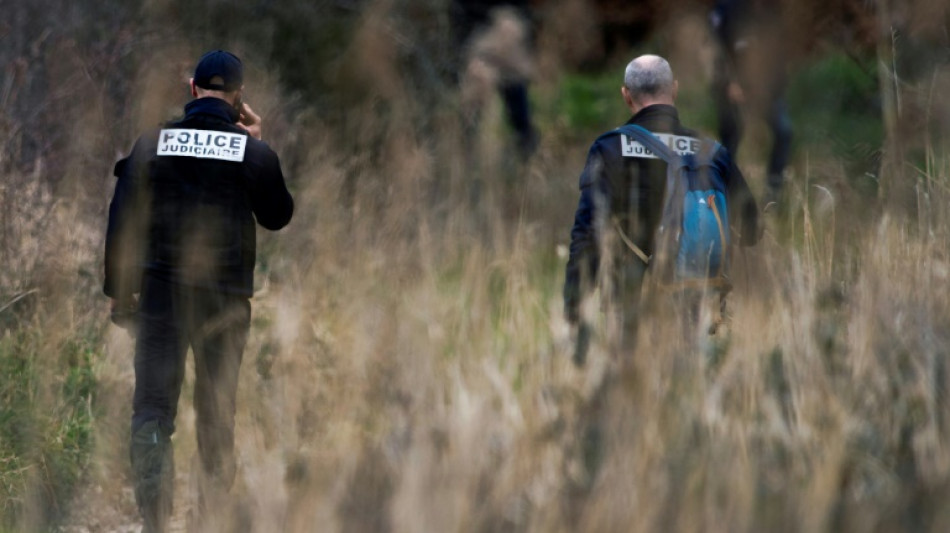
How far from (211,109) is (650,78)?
1.47m

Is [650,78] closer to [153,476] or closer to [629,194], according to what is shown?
[629,194]

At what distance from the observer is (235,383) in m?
5.50

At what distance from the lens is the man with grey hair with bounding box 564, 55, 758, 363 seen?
217 inches

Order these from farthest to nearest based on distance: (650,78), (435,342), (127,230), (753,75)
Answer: (753,75), (650,78), (435,342), (127,230)

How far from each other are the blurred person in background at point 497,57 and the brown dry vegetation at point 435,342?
15cm

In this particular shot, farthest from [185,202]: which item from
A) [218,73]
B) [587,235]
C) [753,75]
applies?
[753,75]

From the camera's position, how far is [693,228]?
5312 mm

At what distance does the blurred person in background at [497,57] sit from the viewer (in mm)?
7723

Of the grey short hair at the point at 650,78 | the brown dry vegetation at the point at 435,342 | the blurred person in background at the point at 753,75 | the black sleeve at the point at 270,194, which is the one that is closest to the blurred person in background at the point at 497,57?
the brown dry vegetation at the point at 435,342

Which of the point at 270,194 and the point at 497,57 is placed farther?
the point at 497,57

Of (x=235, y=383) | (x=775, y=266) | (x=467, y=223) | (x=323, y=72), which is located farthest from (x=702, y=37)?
(x=323, y=72)

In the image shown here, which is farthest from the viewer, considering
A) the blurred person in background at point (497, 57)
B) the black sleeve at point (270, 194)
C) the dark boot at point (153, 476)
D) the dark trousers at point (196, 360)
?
the blurred person in background at point (497, 57)

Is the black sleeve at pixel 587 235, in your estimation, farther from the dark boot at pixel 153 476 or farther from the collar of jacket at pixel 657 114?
the dark boot at pixel 153 476

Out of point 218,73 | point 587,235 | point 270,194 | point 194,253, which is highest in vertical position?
point 218,73
